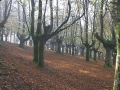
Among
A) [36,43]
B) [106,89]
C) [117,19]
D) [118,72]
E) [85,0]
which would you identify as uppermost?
[85,0]

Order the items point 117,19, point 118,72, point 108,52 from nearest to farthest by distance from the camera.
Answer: point 118,72
point 117,19
point 108,52

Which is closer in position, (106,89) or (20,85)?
(20,85)

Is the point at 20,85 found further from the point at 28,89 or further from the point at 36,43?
the point at 36,43

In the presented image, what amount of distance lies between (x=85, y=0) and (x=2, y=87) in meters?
22.0

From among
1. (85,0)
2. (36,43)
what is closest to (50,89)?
(36,43)

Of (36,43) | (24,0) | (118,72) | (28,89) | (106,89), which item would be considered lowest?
(106,89)

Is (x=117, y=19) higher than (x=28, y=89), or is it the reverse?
(x=117, y=19)

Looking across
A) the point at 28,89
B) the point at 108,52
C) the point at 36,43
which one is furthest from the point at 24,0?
the point at 108,52

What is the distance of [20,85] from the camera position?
7.50 metres

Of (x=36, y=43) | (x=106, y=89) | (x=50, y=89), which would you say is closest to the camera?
(x=50, y=89)

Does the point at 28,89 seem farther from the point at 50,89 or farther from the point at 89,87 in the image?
the point at 89,87

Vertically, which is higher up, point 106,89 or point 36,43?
point 36,43

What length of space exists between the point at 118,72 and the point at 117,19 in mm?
2412

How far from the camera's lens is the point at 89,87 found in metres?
10.3
